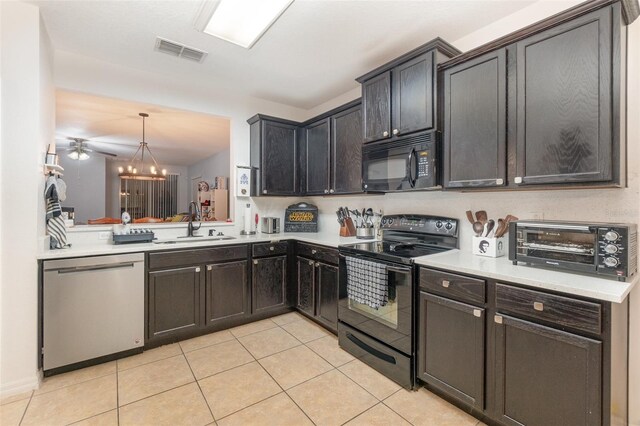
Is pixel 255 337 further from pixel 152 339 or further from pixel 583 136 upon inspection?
pixel 583 136

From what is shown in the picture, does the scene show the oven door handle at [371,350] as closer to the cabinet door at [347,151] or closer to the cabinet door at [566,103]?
the cabinet door at [347,151]

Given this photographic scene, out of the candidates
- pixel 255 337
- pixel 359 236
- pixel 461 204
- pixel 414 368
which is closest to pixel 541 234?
pixel 461 204

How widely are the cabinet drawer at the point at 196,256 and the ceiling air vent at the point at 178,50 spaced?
5.87 ft

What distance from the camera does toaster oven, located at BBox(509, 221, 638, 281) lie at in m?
1.41

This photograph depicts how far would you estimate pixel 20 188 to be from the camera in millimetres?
2002

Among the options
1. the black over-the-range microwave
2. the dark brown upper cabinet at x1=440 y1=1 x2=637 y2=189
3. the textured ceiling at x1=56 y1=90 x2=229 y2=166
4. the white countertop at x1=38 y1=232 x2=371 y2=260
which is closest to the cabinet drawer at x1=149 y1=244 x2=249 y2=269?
the white countertop at x1=38 y1=232 x2=371 y2=260

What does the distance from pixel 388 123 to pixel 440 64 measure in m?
0.55

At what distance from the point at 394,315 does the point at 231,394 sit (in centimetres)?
124

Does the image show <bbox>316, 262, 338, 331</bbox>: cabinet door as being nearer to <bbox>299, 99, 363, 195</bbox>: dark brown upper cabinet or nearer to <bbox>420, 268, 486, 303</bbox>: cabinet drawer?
<bbox>299, 99, 363, 195</bbox>: dark brown upper cabinet

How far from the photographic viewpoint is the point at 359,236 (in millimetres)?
3080

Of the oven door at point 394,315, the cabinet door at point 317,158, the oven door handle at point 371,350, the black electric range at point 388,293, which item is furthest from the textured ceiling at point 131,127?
the oven door handle at point 371,350

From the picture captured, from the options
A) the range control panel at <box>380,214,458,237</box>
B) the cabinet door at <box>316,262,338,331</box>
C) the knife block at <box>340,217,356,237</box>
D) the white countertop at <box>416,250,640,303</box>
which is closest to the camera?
the white countertop at <box>416,250,640,303</box>

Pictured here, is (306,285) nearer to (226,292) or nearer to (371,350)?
(226,292)

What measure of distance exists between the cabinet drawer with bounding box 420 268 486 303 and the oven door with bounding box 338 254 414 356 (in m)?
0.11
